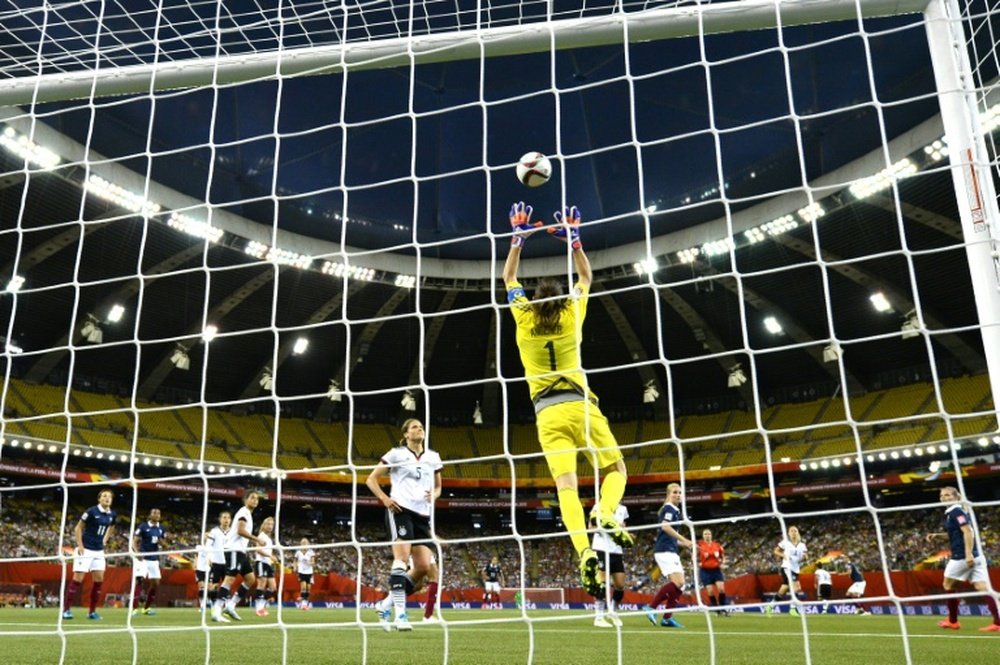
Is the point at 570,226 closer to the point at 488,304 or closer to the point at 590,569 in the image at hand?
the point at 590,569

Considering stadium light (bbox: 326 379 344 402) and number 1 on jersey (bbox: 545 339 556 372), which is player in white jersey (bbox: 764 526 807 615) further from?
stadium light (bbox: 326 379 344 402)

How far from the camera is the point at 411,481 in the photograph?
6.38 metres

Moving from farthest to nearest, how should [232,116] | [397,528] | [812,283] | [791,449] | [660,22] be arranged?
[791,449] < [812,283] < [232,116] < [397,528] < [660,22]

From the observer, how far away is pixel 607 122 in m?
21.3

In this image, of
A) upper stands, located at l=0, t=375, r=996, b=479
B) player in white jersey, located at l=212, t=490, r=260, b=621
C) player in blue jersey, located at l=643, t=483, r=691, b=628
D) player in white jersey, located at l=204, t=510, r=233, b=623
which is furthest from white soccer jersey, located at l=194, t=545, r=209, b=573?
upper stands, located at l=0, t=375, r=996, b=479

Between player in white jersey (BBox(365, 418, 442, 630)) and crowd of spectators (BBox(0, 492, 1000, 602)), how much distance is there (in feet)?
51.7

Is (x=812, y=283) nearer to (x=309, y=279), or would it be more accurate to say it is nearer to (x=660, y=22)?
(x=309, y=279)

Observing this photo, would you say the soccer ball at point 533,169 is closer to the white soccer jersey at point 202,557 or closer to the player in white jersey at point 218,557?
the white soccer jersey at point 202,557

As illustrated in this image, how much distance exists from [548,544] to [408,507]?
2545cm

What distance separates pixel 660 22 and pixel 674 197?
18.3 meters

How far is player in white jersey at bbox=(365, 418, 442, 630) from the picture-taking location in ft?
19.7

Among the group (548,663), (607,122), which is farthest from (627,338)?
(548,663)

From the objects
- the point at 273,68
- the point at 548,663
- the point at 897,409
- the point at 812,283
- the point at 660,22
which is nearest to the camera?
the point at 548,663

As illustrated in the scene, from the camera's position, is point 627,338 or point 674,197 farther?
point 627,338
